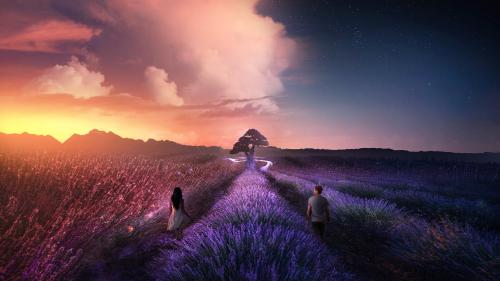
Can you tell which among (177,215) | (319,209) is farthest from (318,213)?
(177,215)

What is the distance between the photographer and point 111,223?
290 inches

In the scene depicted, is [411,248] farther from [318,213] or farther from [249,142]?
[249,142]

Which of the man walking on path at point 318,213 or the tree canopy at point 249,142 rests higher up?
the tree canopy at point 249,142

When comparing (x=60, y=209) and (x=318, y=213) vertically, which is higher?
(x=318, y=213)

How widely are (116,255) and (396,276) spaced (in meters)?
4.96

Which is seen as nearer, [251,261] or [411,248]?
[251,261]

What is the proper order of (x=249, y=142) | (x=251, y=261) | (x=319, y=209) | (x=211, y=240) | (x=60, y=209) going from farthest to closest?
1. (x=249, y=142)
2. (x=319, y=209)
3. (x=60, y=209)
4. (x=211, y=240)
5. (x=251, y=261)

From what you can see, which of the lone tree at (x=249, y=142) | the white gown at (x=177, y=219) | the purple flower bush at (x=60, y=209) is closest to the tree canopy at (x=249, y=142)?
the lone tree at (x=249, y=142)

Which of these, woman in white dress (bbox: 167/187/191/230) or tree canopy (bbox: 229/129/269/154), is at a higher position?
tree canopy (bbox: 229/129/269/154)

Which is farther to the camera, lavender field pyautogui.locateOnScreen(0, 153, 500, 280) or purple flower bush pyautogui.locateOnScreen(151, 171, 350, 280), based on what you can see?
lavender field pyautogui.locateOnScreen(0, 153, 500, 280)

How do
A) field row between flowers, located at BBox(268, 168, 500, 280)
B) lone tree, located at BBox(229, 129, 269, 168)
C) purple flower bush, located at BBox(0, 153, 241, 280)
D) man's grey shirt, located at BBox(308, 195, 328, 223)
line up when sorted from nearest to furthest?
purple flower bush, located at BBox(0, 153, 241, 280) → field row between flowers, located at BBox(268, 168, 500, 280) → man's grey shirt, located at BBox(308, 195, 328, 223) → lone tree, located at BBox(229, 129, 269, 168)

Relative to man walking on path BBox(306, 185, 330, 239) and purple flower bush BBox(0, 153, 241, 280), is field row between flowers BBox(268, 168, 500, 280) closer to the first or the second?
man walking on path BBox(306, 185, 330, 239)

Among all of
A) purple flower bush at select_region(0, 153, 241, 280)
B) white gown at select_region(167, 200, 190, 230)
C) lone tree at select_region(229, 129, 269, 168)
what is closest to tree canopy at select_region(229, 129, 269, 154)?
lone tree at select_region(229, 129, 269, 168)

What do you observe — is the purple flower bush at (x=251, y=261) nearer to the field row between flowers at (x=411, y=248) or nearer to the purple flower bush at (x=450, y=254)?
the field row between flowers at (x=411, y=248)
